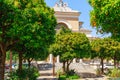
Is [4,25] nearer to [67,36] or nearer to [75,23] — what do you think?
[67,36]

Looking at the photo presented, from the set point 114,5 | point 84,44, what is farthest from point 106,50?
point 114,5

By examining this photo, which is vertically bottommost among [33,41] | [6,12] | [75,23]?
[33,41]

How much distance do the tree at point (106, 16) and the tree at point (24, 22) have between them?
382 cm

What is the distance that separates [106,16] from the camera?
13359 millimetres

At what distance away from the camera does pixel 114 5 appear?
12.1 m

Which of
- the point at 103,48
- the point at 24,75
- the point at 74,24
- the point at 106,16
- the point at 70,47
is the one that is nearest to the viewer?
the point at 106,16

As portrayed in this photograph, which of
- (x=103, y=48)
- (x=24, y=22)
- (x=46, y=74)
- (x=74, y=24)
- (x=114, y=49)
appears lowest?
(x=46, y=74)

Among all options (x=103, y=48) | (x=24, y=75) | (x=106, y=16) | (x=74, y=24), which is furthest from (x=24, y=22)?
(x=74, y=24)

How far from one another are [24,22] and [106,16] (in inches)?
224

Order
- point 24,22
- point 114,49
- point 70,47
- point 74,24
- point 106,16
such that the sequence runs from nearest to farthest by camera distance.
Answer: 1. point 106,16
2. point 24,22
3. point 70,47
4. point 114,49
5. point 74,24

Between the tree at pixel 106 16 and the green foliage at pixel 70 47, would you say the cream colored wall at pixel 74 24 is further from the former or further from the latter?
the tree at pixel 106 16

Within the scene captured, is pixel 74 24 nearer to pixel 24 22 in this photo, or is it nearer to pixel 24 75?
pixel 24 75

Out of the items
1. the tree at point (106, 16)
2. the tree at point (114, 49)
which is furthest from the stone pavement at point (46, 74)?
the tree at point (106, 16)

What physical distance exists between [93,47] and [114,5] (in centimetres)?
3554
